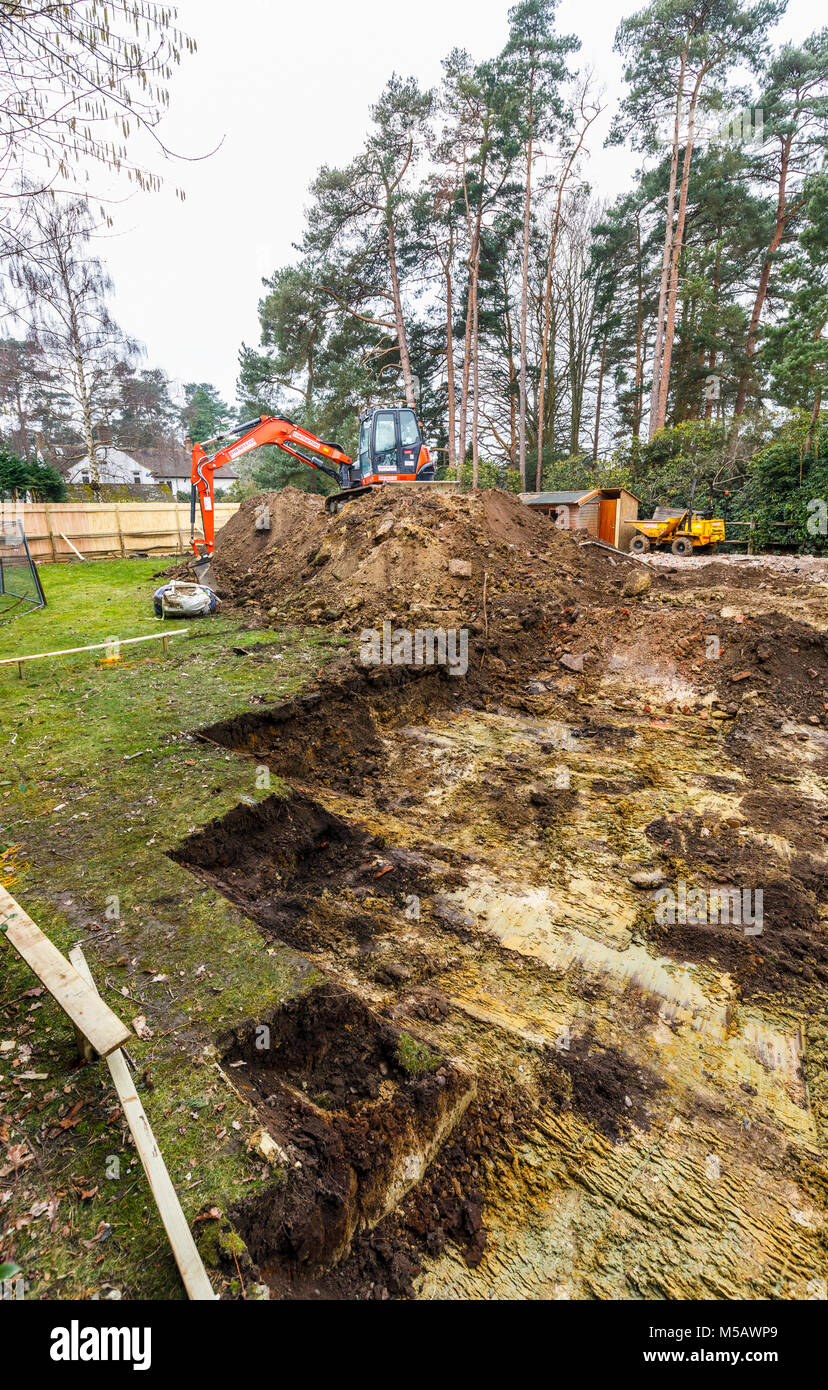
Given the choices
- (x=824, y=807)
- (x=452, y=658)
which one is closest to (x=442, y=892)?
(x=824, y=807)

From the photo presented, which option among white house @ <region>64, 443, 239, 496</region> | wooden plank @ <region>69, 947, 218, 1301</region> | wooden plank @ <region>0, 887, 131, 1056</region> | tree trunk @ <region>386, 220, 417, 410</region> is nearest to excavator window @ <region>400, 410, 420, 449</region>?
tree trunk @ <region>386, 220, 417, 410</region>

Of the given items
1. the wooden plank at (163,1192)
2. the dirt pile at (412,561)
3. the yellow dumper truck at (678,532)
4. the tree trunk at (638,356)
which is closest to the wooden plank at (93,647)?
the dirt pile at (412,561)

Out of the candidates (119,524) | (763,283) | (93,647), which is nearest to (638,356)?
(763,283)

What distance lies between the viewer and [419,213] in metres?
18.2

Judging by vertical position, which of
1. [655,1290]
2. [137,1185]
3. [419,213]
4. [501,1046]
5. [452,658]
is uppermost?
[419,213]

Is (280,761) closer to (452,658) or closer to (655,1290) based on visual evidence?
(452,658)

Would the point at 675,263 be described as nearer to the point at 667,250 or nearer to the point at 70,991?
the point at 667,250

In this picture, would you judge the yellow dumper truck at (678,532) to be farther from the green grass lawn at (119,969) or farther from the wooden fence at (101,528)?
the wooden fence at (101,528)

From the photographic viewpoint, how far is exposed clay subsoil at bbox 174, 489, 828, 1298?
6.40 feet

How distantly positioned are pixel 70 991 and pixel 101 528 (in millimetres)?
18331

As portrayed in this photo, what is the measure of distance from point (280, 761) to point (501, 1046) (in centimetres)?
317

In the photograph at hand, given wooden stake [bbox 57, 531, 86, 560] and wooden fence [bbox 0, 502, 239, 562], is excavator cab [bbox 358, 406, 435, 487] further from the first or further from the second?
wooden stake [bbox 57, 531, 86, 560]

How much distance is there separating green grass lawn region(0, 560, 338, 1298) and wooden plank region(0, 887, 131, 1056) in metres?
0.27

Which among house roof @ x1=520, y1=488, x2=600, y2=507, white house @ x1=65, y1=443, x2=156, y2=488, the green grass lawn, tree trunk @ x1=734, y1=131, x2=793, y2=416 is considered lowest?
the green grass lawn
